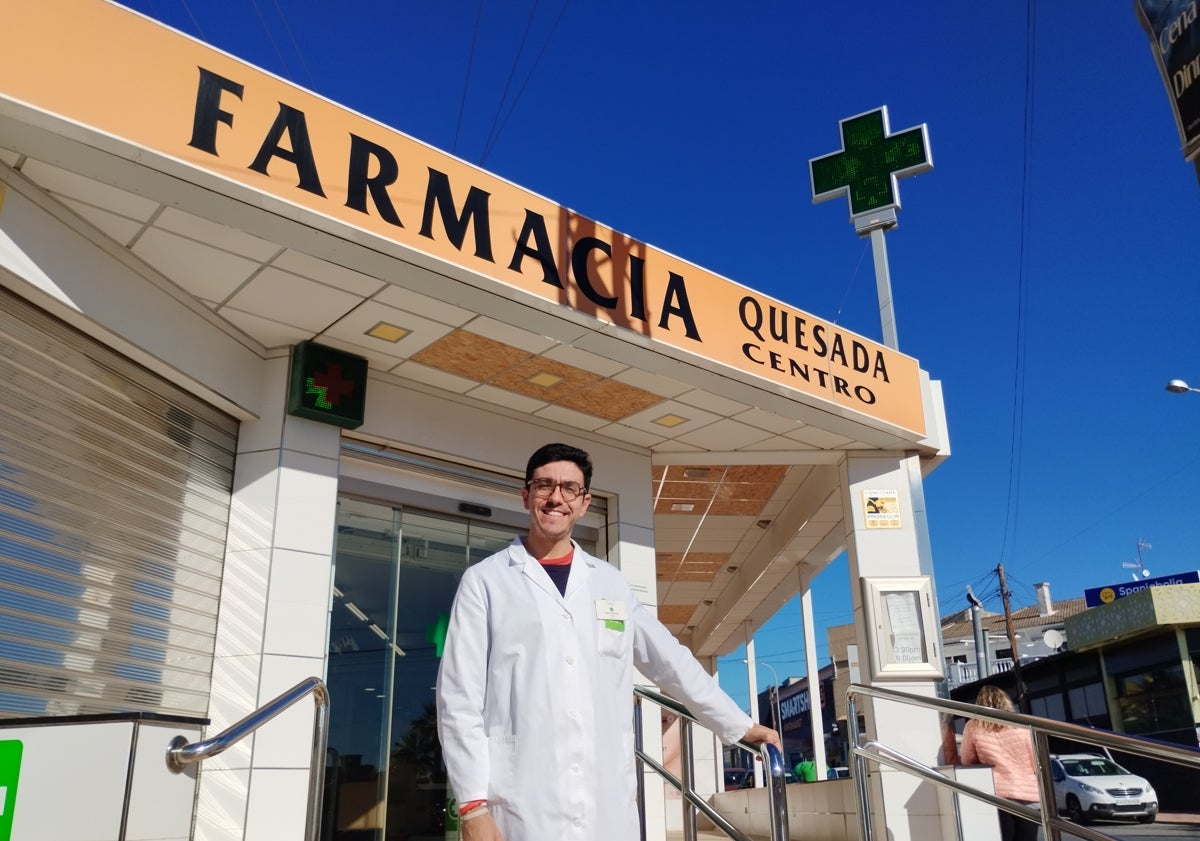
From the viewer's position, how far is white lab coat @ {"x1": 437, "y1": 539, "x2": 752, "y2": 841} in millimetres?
1933

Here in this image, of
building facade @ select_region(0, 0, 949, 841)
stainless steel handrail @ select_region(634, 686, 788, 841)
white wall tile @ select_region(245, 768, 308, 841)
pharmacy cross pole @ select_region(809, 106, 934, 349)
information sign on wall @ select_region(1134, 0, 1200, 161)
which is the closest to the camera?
stainless steel handrail @ select_region(634, 686, 788, 841)

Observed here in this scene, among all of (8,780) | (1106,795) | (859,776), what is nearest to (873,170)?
(859,776)

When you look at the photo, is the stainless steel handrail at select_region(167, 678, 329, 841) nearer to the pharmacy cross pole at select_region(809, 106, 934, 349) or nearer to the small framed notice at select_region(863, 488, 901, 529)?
the small framed notice at select_region(863, 488, 901, 529)

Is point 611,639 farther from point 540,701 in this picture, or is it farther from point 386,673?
point 386,673

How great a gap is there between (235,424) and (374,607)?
1401 mm

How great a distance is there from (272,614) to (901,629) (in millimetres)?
4656

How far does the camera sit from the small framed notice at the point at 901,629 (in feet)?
23.6

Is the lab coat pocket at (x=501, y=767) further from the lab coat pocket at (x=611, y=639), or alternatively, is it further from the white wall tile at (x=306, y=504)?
the white wall tile at (x=306, y=504)

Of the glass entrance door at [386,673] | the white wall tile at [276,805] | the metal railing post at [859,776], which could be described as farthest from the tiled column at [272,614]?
the metal railing post at [859,776]

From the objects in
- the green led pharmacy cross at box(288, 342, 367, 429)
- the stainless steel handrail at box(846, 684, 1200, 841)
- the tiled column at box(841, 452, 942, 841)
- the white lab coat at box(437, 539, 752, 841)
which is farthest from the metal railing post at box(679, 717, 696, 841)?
the tiled column at box(841, 452, 942, 841)

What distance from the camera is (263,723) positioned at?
10.0 ft

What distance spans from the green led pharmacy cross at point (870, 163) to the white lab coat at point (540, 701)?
7.99 meters

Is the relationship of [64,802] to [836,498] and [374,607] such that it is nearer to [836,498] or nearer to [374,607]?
[374,607]

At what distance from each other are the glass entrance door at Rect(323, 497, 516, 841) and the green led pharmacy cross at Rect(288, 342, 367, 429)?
2.03 ft
